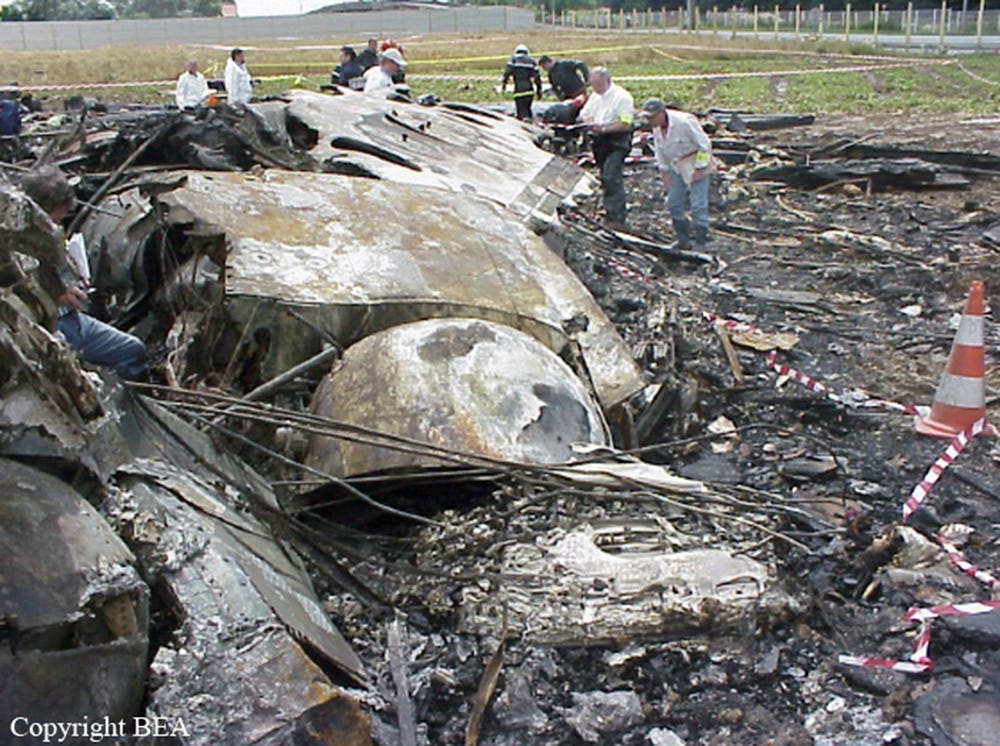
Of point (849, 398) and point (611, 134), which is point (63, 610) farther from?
point (611, 134)

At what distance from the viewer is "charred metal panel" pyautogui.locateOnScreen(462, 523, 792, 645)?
9.80ft

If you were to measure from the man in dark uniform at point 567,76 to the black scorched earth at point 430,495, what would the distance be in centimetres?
810

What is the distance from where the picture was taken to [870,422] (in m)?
5.01

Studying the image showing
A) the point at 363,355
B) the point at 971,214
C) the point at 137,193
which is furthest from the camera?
the point at 971,214

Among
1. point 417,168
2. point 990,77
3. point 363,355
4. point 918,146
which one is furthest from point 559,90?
point 990,77

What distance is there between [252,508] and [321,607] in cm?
39

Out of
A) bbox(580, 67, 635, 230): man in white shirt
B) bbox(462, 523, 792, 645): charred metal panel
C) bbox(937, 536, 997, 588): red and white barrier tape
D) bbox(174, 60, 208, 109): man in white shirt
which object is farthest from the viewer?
bbox(174, 60, 208, 109): man in white shirt

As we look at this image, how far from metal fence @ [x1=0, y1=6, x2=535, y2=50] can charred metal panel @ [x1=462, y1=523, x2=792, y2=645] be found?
4693 centimetres

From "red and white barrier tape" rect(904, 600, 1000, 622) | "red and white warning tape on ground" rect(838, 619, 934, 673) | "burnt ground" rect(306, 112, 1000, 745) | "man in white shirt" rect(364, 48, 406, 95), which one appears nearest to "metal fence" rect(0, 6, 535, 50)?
"man in white shirt" rect(364, 48, 406, 95)

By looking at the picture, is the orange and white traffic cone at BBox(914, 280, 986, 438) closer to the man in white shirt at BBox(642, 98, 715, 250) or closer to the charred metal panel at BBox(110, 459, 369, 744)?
the charred metal panel at BBox(110, 459, 369, 744)

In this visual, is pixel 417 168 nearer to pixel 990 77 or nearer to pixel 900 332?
pixel 900 332

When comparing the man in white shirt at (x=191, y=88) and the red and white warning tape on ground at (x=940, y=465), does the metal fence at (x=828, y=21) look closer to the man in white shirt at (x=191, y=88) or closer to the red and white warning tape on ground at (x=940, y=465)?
the man in white shirt at (x=191, y=88)

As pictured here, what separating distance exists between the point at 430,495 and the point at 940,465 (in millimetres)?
2331

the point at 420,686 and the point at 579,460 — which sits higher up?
the point at 579,460
